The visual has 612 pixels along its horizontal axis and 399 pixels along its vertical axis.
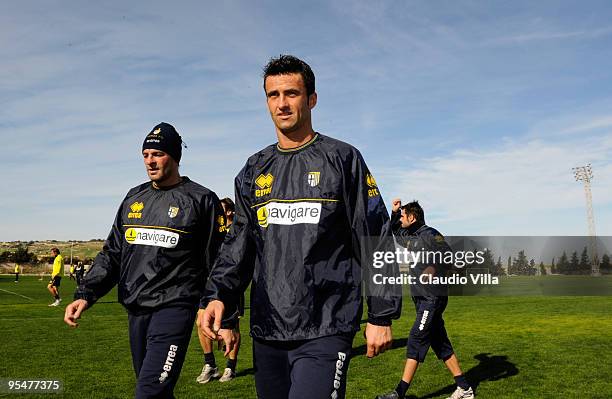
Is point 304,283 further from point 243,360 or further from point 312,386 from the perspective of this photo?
point 243,360

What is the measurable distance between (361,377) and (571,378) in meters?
3.19

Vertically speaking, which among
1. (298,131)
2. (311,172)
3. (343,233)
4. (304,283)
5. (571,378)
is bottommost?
(571,378)

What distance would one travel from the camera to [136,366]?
4.80m

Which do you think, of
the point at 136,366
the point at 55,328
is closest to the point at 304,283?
the point at 136,366

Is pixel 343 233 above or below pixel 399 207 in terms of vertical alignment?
below

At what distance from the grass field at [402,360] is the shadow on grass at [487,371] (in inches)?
0.6

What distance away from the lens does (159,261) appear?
15.4 feet

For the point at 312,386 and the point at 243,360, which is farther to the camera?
the point at 243,360

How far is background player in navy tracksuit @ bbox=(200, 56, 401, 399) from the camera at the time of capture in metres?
3.00

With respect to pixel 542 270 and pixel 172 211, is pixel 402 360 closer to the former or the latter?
pixel 172 211

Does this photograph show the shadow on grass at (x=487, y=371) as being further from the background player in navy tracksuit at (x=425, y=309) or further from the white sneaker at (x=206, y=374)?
the white sneaker at (x=206, y=374)

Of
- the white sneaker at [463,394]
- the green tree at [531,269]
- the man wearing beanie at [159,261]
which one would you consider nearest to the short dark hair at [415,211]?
the white sneaker at [463,394]

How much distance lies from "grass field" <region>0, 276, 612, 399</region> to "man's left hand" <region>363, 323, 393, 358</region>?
4980 millimetres

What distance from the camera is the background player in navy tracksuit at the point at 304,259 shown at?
9.83 feet
